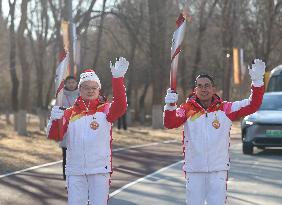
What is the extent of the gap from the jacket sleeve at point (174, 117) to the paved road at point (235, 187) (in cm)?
341

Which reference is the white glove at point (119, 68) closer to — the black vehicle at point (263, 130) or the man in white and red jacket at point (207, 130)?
the man in white and red jacket at point (207, 130)

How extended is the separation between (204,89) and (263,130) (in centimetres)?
1020

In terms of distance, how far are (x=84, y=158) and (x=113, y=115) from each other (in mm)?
480

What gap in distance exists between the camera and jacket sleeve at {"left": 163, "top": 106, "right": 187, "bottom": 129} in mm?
6078

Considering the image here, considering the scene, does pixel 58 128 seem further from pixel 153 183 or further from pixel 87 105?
pixel 153 183

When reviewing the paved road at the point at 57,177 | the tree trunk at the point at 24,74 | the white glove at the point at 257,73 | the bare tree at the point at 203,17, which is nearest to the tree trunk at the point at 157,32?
the tree trunk at the point at 24,74

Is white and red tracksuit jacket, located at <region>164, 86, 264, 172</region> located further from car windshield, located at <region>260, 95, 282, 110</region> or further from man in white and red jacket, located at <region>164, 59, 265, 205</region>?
car windshield, located at <region>260, 95, 282, 110</region>

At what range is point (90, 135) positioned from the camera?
6055 millimetres

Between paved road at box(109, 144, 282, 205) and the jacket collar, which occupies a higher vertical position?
the jacket collar

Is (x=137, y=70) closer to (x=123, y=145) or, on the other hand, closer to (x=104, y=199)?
(x=123, y=145)

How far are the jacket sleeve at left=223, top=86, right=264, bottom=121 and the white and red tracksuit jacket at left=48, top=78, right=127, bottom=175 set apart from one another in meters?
1.01

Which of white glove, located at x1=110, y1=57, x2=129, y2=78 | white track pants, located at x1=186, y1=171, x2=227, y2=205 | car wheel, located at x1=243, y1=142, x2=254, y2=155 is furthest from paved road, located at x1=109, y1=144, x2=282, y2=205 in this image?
white glove, located at x1=110, y1=57, x2=129, y2=78

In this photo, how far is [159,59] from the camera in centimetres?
3109

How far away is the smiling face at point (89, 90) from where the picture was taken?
613 centimetres
